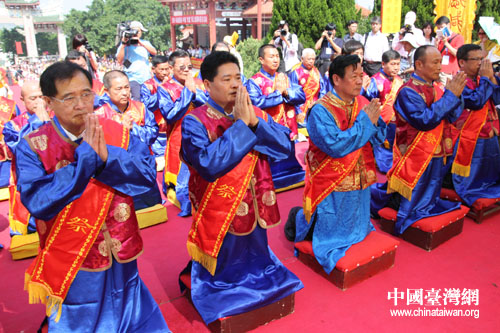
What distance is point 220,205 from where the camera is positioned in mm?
2457

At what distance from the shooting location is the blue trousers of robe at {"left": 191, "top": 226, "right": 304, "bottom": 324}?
8.50 feet

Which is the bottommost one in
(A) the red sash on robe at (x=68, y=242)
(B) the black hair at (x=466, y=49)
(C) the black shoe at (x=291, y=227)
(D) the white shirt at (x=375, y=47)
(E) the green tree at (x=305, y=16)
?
(C) the black shoe at (x=291, y=227)

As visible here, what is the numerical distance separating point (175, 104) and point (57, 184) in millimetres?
2911

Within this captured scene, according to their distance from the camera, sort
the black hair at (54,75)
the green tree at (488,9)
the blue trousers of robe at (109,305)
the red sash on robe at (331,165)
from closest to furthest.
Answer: the black hair at (54,75), the blue trousers of robe at (109,305), the red sash on robe at (331,165), the green tree at (488,9)

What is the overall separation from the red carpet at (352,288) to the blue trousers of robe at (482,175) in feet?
1.32

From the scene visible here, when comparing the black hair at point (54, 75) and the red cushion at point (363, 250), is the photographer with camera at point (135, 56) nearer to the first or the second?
the red cushion at point (363, 250)

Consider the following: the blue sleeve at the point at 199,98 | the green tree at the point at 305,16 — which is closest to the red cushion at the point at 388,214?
the blue sleeve at the point at 199,98

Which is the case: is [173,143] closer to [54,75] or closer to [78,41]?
[54,75]

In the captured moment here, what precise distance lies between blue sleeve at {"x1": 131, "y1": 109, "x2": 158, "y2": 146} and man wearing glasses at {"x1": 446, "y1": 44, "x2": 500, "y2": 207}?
10.8 ft

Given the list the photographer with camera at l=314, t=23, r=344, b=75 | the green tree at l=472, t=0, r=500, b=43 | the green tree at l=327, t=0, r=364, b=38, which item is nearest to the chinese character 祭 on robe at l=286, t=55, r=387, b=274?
the photographer with camera at l=314, t=23, r=344, b=75

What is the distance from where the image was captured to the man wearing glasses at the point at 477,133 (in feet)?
13.5

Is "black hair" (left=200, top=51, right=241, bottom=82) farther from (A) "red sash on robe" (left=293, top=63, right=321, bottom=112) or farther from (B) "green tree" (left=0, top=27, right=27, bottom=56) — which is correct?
(B) "green tree" (left=0, top=27, right=27, bottom=56)

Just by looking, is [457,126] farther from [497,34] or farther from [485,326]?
[485,326]

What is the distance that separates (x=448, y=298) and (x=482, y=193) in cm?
198
